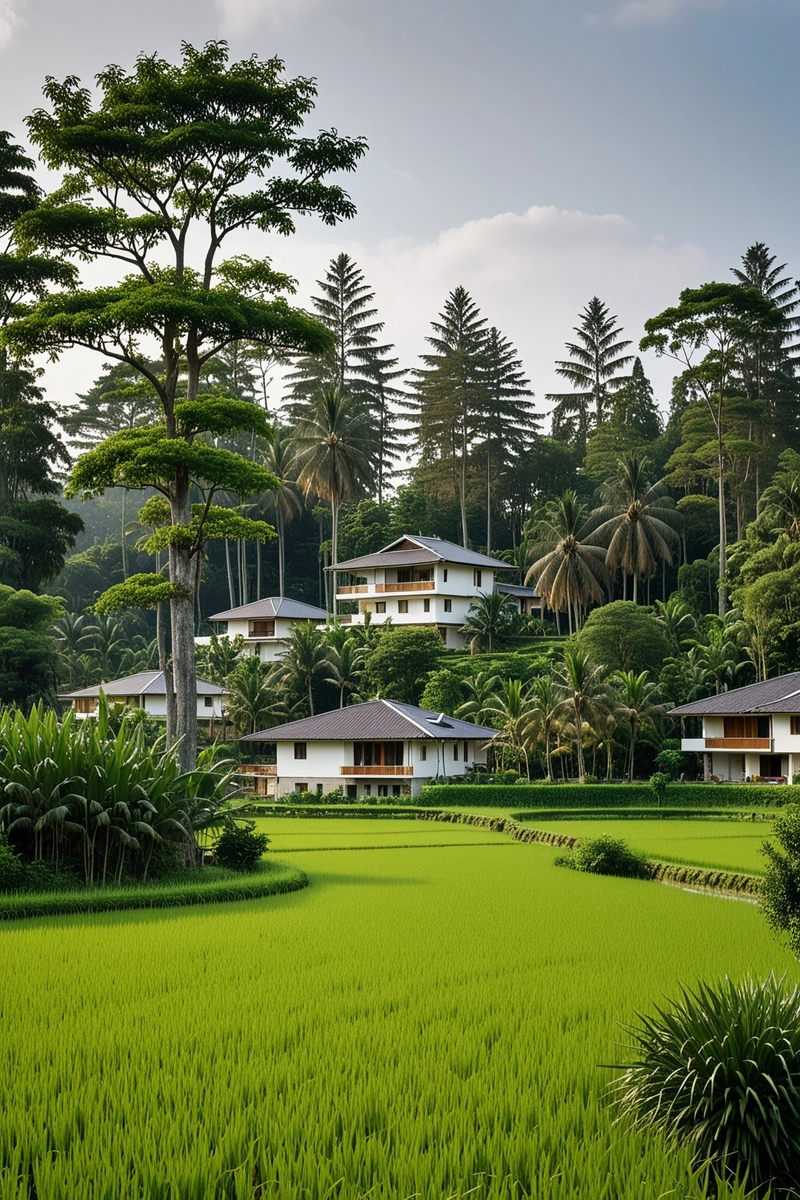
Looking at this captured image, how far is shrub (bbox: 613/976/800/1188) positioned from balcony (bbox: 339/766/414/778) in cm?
4121

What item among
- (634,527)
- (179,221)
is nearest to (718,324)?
(634,527)

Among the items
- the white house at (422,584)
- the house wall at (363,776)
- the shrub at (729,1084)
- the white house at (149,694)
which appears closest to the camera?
the shrub at (729,1084)

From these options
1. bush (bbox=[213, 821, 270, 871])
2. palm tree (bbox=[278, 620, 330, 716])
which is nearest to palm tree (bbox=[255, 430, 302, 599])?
palm tree (bbox=[278, 620, 330, 716])

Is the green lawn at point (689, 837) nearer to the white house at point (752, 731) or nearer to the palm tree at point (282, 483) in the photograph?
the white house at point (752, 731)

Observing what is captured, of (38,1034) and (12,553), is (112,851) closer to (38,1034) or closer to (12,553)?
(38,1034)

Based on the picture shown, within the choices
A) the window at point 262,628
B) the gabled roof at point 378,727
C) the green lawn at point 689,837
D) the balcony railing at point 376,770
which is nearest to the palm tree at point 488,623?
the window at point 262,628

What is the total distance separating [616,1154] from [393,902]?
35.5ft

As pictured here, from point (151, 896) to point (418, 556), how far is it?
5223 centimetres

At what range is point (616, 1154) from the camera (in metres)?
5.78

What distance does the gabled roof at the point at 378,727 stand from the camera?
46.7m

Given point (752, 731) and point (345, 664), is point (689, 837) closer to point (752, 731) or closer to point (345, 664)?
point (752, 731)

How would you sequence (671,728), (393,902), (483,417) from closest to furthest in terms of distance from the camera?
(393,902), (671,728), (483,417)

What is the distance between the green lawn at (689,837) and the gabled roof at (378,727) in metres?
9.06

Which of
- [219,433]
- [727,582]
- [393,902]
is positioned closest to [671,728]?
[727,582]
